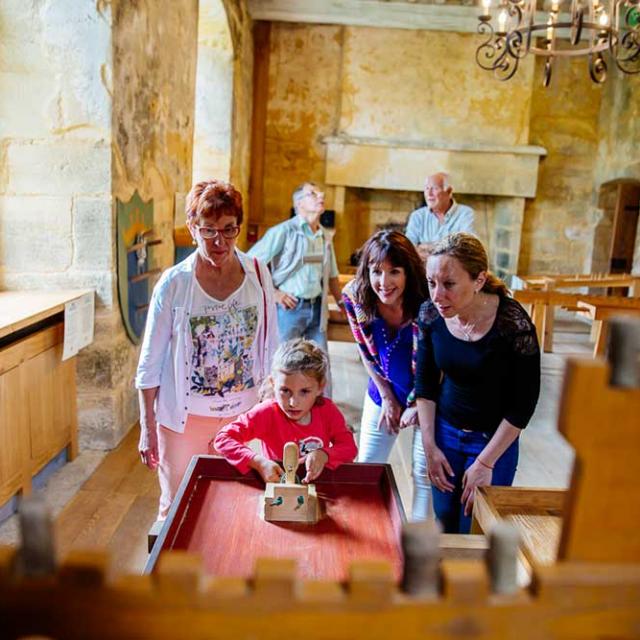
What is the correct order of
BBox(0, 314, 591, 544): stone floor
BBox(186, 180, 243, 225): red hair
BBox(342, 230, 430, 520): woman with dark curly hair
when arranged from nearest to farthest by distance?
BBox(186, 180, 243, 225): red hair, BBox(342, 230, 430, 520): woman with dark curly hair, BBox(0, 314, 591, 544): stone floor

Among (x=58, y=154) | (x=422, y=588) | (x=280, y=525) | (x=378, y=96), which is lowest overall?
(x=280, y=525)

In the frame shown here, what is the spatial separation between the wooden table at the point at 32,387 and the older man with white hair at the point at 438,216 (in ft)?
7.65

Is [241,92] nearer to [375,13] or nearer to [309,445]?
[375,13]

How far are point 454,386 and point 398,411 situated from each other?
0.41m

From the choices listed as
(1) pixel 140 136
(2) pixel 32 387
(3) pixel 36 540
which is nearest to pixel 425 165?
(1) pixel 140 136

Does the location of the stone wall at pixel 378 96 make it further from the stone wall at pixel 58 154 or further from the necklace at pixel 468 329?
the necklace at pixel 468 329

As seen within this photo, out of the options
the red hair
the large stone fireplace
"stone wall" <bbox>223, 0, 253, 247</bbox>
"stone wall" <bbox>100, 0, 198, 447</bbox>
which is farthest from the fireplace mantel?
the red hair

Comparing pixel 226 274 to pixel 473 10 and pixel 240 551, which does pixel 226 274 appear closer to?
pixel 240 551

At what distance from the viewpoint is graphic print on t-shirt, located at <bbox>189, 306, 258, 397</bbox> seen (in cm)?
190

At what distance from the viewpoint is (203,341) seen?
6.22ft

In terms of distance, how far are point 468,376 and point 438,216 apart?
283cm

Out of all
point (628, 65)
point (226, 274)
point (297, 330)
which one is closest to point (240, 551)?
point (226, 274)

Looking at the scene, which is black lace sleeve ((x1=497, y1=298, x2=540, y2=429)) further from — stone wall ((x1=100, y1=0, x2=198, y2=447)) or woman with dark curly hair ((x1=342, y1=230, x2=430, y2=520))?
stone wall ((x1=100, y1=0, x2=198, y2=447))

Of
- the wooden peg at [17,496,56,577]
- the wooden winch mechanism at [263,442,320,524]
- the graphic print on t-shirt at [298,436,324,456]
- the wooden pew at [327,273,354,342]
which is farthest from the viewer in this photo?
the wooden pew at [327,273,354,342]
